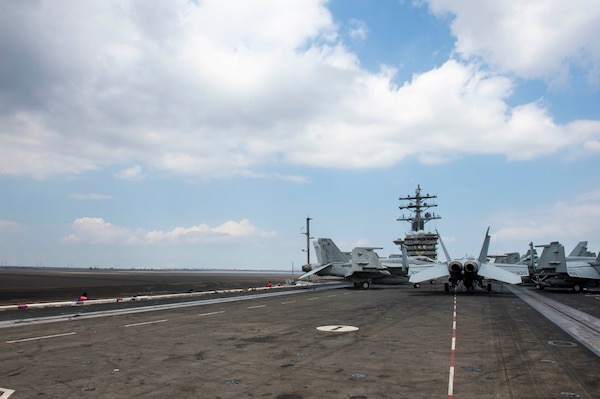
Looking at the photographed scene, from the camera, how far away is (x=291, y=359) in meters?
9.77

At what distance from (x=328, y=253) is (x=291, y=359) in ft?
123

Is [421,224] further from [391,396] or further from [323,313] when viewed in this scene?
[391,396]

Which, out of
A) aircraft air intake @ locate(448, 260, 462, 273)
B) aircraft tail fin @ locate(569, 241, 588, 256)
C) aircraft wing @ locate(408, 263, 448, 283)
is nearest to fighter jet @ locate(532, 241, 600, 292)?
aircraft wing @ locate(408, 263, 448, 283)

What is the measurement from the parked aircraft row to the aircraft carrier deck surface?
17945 millimetres

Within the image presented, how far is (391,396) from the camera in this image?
6.92 m

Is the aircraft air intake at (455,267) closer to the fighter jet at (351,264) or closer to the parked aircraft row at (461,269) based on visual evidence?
the parked aircraft row at (461,269)

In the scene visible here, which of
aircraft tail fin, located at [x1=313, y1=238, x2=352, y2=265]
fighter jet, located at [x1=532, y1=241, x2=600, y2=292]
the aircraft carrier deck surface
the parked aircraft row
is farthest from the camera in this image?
aircraft tail fin, located at [x1=313, y1=238, x2=352, y2=265]

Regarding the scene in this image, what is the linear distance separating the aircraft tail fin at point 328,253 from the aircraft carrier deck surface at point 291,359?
29.7 metres

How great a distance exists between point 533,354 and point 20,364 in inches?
510

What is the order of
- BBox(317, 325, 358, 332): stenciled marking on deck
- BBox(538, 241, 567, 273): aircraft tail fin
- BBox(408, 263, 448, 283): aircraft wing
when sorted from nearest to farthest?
BBox(317, 325, 358, 332): stenciled marking on deck, BBox(408, 263, 448, 283): aircraft wing, BBox(538, 241, 567, 273): aircraft tail fin

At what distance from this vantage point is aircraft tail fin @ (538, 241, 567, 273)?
3916cm

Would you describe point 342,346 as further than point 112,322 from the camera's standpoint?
No

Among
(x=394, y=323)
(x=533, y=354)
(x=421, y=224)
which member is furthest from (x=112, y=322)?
(x=421, y=224)

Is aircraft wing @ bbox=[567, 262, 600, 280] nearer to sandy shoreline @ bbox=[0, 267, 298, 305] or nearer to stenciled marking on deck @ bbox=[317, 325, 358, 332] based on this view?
stenciled marking on deck @ bbox=[317, 325, 358, 332]
